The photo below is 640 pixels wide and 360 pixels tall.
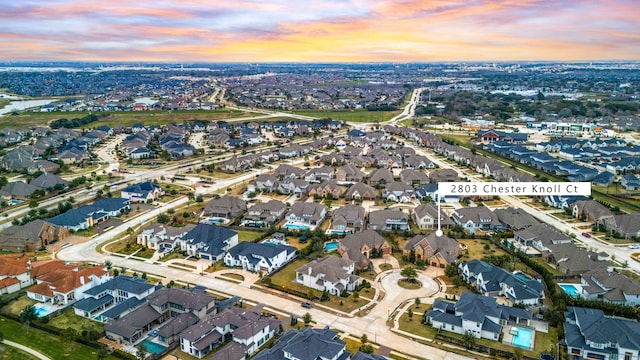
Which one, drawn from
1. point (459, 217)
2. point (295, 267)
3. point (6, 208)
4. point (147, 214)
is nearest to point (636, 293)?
point (459, 217)

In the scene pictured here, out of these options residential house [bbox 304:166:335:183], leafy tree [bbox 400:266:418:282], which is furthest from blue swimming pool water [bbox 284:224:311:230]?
residential house [bbox 304:166:335:183]

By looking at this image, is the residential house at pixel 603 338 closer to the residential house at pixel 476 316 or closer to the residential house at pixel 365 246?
the residential house at pixel 476 316

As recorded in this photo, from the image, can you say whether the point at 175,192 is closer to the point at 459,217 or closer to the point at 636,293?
the point at 459,217

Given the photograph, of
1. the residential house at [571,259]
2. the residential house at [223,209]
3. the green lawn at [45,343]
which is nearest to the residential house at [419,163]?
the residential house at [223,209]

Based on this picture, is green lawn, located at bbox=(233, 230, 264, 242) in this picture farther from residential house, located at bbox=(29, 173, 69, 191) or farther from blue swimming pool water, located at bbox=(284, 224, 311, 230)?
residential house, located at bbox=(29, 173, 69, 191)

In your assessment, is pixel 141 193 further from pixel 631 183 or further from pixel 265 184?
pixel 631 183
